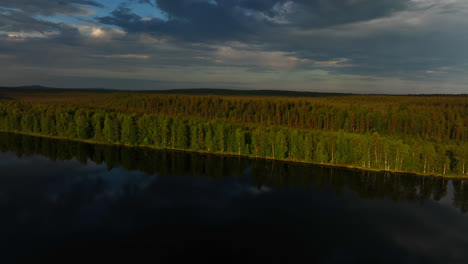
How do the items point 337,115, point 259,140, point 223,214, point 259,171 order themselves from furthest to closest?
1. point 337,115
2. point 259,140
3. point 259,171
4. point 223,214

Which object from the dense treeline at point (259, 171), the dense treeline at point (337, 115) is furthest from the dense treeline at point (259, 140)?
the dense treeline at point (337, 115)

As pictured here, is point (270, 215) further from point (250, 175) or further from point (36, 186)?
point (36, 186)

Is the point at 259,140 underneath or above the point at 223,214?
above

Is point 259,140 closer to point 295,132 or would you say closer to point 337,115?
point 295,132

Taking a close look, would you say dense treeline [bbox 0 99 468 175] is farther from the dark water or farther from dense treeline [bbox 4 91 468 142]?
dense treeline [bbox 4 91 468 142]

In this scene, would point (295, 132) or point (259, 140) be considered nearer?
point (295, 132)

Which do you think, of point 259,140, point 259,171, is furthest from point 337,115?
point 259,171

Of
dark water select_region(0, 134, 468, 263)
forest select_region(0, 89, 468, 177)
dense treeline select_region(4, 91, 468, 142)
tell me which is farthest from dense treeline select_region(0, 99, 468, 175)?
dense treeline select_region(4, 91, 468, 142)
